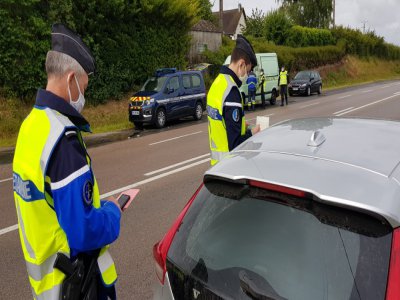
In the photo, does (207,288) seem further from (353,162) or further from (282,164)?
(353,162)

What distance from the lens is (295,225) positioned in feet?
5.44

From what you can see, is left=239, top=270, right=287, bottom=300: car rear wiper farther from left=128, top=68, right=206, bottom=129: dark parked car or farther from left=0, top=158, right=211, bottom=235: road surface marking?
left=128, top=68, right=206, bottom=129: dark parked car

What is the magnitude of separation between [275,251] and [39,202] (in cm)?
104

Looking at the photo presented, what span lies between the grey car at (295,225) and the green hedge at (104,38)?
14230 mm

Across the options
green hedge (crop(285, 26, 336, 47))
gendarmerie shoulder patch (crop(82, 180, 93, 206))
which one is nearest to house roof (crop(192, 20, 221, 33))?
green hedge (crop(285, 26, 336, 47))

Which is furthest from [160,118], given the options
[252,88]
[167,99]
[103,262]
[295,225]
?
[295,225]

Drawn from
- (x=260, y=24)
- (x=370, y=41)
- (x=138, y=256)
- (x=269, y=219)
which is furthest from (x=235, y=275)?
(x=370, y=41)

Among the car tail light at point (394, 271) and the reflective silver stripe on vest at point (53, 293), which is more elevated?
the car tail light at point (394, 271)

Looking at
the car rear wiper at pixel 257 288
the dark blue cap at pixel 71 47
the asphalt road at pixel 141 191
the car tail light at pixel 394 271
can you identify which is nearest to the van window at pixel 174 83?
the asphalt road at pixel 141 191

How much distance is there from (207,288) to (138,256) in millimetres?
2803

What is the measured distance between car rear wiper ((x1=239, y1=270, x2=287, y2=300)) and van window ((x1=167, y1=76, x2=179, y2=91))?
1389 centimetres

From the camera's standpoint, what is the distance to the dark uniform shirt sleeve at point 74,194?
5.95 ft

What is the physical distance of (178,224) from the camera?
84.7 inches

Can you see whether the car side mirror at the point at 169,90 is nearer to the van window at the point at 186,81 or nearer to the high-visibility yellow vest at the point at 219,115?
the van window at the point at 186,81
